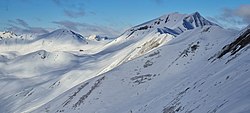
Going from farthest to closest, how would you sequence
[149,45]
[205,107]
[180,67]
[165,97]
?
[149,45] < [180,67] < [165,97] < [205,107]

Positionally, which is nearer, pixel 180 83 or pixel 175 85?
pixel 180 83

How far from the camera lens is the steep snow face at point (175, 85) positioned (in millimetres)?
28609

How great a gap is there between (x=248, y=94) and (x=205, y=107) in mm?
4818

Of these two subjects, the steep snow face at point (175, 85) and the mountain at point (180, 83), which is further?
the mountain at point (180, 83)

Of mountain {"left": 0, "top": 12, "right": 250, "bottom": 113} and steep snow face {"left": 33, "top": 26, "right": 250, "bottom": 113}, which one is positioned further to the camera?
mountain {"left": 0, "top": 12, "right": 250, "bottom": 113}

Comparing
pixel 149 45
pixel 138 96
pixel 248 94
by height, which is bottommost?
pixel 248 94

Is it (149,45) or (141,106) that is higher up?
(149,45)

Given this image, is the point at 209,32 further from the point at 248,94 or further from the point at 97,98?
the point at 248,94

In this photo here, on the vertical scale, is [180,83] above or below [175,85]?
below

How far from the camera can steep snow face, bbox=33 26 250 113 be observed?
2861 centimetres

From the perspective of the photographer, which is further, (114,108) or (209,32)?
(209,32)

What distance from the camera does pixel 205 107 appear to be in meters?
27.3

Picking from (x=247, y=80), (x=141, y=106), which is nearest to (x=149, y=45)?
(x=141, y=106)

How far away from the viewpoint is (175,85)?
147 feet
